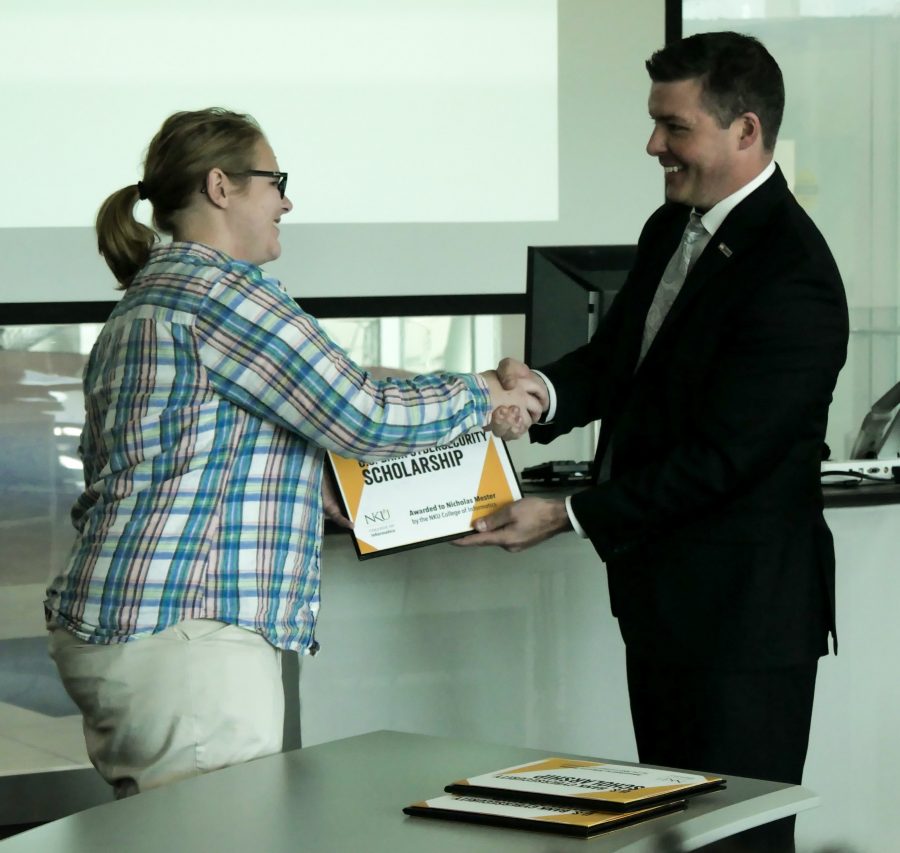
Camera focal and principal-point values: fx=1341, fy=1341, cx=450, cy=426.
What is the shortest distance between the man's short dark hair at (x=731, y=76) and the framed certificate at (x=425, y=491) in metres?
0.69

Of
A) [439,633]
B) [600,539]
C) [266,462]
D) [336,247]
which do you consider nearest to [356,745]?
[266,462]

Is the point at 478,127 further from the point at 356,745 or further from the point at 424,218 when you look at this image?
the point at 356,745

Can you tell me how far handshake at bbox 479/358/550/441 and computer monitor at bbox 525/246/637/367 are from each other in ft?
1.83

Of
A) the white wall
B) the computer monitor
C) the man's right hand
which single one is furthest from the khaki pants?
the white wall

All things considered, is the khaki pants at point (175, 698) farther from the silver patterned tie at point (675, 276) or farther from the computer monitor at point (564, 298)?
the computer monitor at point (564, 298)

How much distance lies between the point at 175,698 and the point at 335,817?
485 millimetres

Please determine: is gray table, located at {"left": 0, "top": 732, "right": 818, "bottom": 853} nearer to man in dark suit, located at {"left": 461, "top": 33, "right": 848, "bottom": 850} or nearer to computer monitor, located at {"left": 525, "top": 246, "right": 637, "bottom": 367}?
man in dark suit, located at {"left": 461, "top": 33, "right": 848, "bottom": 850}

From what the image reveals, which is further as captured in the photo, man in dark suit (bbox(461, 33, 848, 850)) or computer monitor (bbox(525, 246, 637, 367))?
computer monitor (bbox(525, 246, 637, 367))

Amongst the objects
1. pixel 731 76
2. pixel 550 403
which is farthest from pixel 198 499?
pixel 731 76

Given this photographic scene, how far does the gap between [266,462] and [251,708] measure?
34cm

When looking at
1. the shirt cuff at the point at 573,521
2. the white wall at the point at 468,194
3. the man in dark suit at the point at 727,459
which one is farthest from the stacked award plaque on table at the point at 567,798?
the white wall at the point at 468,194

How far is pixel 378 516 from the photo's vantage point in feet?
7.61

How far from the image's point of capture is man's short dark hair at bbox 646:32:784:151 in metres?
2.19

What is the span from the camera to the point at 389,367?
4547mm
